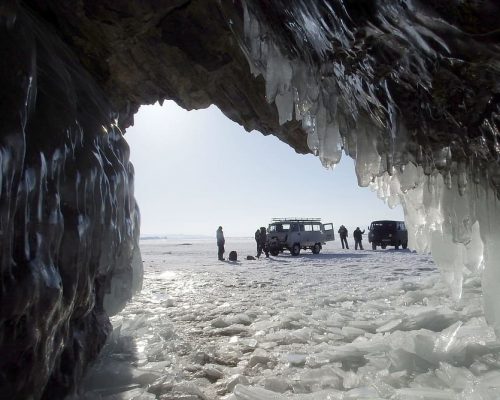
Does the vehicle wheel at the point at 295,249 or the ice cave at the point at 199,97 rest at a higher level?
the ice cave at the point at 199,97

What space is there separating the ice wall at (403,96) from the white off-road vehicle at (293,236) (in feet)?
51.5

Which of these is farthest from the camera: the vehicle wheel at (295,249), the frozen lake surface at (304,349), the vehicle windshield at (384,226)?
the vehicle windshield at (384,226)

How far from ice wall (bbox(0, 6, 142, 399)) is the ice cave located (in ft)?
0.04

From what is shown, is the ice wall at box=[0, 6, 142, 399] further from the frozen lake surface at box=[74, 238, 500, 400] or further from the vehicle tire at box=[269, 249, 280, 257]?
the vehicle tire at box=[269, 249, 280, 257]

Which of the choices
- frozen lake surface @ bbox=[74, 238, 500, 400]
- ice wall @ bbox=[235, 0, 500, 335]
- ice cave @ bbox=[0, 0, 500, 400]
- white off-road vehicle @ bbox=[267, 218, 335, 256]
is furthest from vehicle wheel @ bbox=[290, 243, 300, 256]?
ice wall @ bbox=[235, 0, 500, 335]

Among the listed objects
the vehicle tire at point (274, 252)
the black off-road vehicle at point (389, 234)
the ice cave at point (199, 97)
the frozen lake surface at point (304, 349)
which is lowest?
the vehicle tire at point (274, 252)

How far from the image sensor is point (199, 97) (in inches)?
200

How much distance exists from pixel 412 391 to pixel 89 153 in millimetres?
3142

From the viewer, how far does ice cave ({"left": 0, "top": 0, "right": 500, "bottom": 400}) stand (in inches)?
80.6

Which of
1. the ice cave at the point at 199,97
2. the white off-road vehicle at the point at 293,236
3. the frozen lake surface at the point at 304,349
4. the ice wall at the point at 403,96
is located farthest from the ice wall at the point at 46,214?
the white off-road vehicle at the point at 293,236

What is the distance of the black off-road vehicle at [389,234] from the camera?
22.6 m

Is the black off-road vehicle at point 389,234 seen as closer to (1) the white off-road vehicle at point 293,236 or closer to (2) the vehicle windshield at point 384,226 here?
(2) the vehicle windshield at point 384,226

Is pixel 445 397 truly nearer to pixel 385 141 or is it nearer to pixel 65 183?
pixel 385 141

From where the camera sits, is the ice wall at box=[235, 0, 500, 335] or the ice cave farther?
the ice wall at box=[235, 0, 500, 335]
